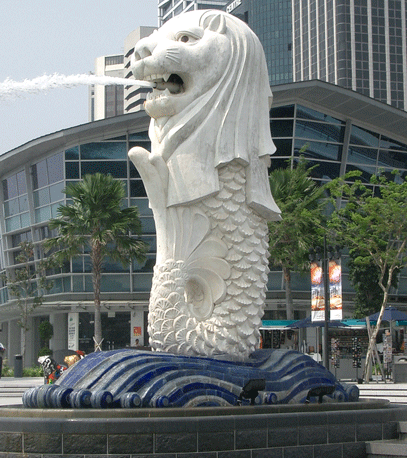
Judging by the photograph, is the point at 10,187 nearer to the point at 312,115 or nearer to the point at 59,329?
the point at 59,329

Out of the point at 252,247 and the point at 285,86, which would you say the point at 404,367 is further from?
the point at 252,247

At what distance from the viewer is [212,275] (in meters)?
12.3

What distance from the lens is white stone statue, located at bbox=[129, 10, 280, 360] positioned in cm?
1200

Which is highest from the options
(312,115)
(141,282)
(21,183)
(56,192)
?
(312,115)

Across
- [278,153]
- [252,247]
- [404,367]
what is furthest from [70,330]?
[252,247]

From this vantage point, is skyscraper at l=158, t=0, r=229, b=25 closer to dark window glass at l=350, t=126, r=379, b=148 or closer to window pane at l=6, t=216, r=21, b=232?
window pane at l=6, t=216, r=21, b=232

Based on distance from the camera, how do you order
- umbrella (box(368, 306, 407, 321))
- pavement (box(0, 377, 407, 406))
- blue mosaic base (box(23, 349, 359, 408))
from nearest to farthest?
1. blue mosaic base (box(23, 349, 359, 408))
2. pavement (box(0, 377, 407, 406))
3. umbrella (box(368, 306, 407, 321))

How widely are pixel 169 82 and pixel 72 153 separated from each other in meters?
27.5

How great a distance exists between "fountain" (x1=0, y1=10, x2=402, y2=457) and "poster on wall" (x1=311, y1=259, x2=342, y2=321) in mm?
11073

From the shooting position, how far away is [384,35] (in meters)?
119

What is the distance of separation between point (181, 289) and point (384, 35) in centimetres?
11294

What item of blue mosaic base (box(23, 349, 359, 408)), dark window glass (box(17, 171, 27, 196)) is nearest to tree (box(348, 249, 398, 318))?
dark window glass (box(17, 171, 27, 196))

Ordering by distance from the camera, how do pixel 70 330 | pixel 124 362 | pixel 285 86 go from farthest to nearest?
1. pixel 70 330
2. pixel 285 86
3. pixel 124 362

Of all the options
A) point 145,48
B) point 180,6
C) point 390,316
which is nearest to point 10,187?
point 390,316
